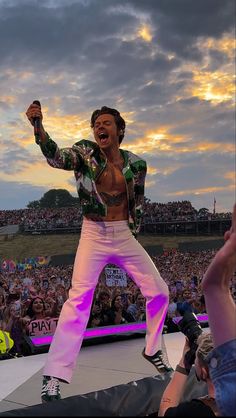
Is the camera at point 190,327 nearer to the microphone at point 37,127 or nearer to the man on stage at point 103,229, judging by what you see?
the man on stage at point 103,229

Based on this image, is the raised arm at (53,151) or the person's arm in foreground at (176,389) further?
the raised arm at (53,151)

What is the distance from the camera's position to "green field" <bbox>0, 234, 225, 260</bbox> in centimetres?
2781

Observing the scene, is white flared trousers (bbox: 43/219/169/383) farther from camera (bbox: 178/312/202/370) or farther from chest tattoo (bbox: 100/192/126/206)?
camera (bbox: 178/312/202/370)

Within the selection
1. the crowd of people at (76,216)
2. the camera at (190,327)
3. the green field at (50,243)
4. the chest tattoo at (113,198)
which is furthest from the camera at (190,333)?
the crowd of people at (76,216)

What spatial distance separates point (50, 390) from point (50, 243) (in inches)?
1063

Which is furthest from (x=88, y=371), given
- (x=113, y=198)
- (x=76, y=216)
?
(x=76, y=216)

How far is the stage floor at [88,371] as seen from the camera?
274 centimetres

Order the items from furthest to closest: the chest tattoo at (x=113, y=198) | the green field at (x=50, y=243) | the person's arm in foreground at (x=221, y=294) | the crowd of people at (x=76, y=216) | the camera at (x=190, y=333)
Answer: the crowd of people at (x=76, y=216) → the green field at (x=50, y=243) → the chest tattoo at (x=113, y=198) → the camera at (x=190, y=333) → the person's arm in foreground at (x=221, y=294)

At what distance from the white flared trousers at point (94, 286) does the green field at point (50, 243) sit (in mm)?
24712

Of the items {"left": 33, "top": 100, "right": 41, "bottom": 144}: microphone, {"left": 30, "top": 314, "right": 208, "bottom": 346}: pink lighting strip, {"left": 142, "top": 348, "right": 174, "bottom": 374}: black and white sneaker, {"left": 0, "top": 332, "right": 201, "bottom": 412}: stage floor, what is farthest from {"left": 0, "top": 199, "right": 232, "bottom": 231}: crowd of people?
{"left": 33, "top": 100, "right": 41, "bottom": 144}: microphone

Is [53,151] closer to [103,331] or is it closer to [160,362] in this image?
[160,362]

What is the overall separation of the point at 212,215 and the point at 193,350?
29401mm

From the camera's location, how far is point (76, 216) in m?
33.4

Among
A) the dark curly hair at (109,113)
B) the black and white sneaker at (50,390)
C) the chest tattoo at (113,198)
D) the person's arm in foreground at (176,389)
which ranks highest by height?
the dark curly hair at (109,113)
